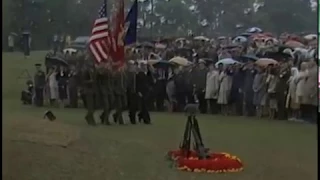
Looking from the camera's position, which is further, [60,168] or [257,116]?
[60,168]

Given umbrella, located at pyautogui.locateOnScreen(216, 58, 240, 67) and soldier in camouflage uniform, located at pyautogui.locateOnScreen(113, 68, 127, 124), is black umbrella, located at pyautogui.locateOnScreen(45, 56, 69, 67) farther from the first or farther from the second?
umbrella, located at pyautogui.locateOnScreen(216, 58, 240, 67)

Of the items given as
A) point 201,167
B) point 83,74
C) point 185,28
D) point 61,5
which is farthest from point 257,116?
point 61,5

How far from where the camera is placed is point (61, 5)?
3.51m

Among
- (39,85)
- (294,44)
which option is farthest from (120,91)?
(294,44)

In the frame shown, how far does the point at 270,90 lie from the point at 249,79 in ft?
0.43

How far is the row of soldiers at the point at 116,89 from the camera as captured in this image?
137 inches

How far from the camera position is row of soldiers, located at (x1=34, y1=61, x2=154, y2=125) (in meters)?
3.49

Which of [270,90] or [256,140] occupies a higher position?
[270,90]

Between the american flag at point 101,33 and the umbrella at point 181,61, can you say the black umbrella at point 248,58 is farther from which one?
the american flag at point 101,33

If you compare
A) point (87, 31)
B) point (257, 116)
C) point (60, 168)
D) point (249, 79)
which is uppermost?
point (87, 31)

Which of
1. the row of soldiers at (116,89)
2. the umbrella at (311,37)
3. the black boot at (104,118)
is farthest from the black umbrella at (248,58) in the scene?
the black boot at (104,118)

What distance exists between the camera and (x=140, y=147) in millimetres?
3492

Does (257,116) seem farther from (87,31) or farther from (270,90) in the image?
(87,31)

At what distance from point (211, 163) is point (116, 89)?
2.31 ft
